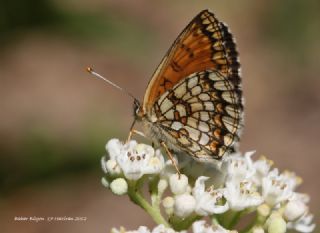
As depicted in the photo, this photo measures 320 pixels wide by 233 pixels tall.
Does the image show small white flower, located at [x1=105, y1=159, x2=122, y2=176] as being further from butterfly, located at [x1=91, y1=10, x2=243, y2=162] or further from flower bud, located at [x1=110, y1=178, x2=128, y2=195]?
butterfly, located at [x1=91, y1=10, x2=243, y2=162]

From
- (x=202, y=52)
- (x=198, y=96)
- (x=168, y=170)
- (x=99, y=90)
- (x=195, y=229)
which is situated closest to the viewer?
(x=195, y=229)

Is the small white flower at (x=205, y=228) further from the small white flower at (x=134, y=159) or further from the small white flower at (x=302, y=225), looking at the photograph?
the small white flower at (x=302, y=225)

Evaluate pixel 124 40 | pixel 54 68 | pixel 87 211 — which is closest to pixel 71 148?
pixel 124 40

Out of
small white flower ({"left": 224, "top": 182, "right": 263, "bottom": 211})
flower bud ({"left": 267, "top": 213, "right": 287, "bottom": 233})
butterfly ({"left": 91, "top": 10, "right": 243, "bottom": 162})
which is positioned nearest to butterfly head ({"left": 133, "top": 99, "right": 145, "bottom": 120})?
butterfly ({"left": 91, "top": 10, "right": 243, "bottom": 162})

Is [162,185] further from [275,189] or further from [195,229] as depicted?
[275,189]

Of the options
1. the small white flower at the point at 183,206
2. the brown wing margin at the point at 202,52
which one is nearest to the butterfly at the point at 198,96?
the brown wing margin at the point at 202,52

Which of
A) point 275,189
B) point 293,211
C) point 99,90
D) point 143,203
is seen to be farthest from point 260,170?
point 99,90

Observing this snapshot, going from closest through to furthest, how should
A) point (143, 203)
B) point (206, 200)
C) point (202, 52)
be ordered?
1. point (206, 200)
2. point (143, 203)
3. point (202, 52)
